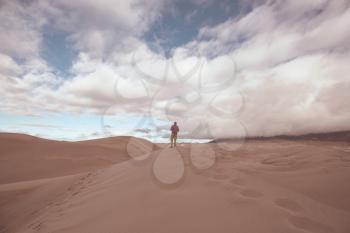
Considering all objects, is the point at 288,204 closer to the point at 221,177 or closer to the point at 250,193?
the point at 250,193

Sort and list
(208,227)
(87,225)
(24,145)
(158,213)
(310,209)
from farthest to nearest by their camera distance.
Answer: (24,145) → (87,225) → (158,213) → (310,209) → (208,227)

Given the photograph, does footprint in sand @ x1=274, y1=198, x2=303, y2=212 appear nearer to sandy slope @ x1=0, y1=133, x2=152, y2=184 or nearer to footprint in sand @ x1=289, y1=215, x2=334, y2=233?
footprint in sand @ x1=289, y1=215, x2=334, y2=233

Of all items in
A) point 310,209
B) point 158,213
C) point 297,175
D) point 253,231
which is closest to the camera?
point 253,231

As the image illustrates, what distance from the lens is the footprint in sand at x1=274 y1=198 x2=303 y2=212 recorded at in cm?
232

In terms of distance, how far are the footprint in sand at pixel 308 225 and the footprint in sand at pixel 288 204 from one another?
0.60 feet

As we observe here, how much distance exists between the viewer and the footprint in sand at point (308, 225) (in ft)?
6.39

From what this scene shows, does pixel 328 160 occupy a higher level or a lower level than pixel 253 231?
higher

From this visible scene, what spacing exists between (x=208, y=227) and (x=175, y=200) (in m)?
0.77

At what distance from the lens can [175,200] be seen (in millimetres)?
2799

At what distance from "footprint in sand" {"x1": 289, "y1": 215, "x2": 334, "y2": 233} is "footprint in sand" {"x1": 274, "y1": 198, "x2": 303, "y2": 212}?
0.60ft

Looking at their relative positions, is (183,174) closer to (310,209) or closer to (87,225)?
(87,225)

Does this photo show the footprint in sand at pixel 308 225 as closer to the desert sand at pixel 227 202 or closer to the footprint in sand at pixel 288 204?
the desert sand at pixel 227 202

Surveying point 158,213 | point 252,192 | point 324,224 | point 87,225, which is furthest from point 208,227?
point 87,225

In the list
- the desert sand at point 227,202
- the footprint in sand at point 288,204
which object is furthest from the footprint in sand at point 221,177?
the footprint in sand at point 288,204
